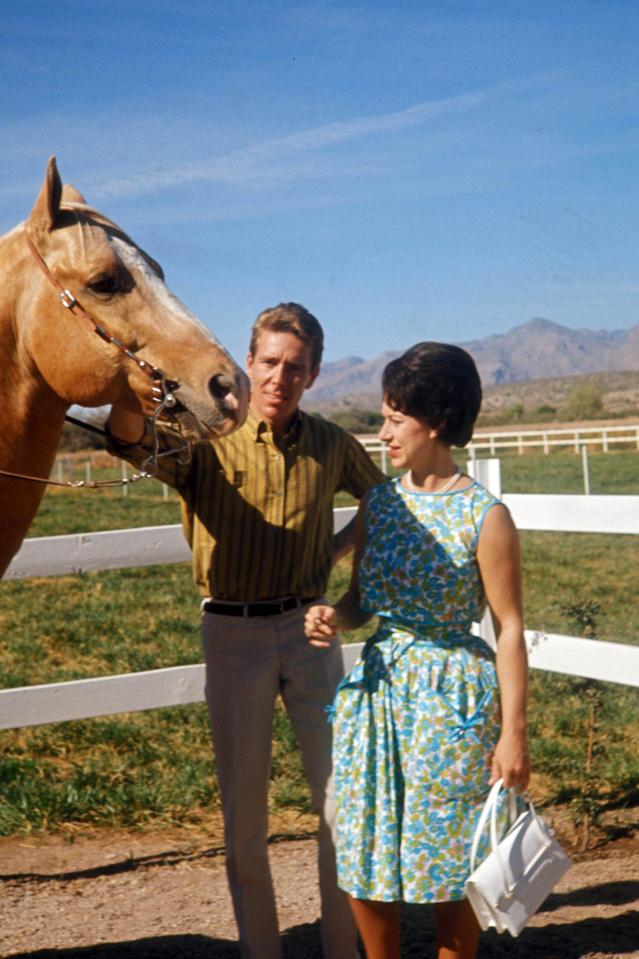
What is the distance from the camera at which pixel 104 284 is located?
108 inches

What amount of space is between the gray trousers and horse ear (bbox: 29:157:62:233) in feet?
4.00

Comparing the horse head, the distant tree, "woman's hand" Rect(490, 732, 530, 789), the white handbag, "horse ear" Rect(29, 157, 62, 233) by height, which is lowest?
the white handbag

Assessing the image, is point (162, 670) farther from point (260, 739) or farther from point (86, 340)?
point (86, 340)

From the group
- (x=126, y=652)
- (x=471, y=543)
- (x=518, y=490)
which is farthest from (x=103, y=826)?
(x=518, y=490)

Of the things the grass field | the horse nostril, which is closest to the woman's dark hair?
the horse nostril

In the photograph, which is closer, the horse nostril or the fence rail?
the horse nostril

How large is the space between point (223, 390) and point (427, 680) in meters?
0.88

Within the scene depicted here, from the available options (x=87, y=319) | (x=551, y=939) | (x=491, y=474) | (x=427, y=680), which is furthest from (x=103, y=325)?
(x=491, y=474)

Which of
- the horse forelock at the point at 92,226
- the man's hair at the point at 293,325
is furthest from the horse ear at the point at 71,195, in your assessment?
the man's hair at the point at 293,325

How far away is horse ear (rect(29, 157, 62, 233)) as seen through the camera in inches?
107

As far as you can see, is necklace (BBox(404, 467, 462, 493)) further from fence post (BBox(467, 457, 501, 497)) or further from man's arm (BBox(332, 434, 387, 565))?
fence post (BBox(467, 457, 501, 497))

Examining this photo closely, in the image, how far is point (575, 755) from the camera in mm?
5480

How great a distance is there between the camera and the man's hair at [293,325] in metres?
3.08

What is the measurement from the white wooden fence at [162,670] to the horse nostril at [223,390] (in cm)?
213
